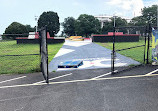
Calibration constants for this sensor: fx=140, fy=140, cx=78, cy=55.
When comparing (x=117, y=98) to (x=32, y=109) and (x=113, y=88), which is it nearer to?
→ (x=113, y=88)

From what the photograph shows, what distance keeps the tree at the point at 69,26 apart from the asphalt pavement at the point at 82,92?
328ft

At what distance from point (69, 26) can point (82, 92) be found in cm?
10385

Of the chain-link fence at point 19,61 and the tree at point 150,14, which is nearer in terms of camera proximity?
the chain-link fence at point 19,61

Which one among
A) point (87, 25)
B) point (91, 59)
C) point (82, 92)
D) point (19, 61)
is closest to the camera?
point (82, 92)

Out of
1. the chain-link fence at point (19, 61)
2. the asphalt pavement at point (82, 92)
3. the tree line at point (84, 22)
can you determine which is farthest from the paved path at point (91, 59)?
the tree line at point (84, 22)

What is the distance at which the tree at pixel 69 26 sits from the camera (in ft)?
345

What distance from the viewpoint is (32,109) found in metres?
3.89

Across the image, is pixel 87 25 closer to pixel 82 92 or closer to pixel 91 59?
pixel 91 59

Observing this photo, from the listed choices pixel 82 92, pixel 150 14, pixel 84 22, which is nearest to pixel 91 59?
pixel 82 92

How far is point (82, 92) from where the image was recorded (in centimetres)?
490

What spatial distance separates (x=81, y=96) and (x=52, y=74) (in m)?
3.12

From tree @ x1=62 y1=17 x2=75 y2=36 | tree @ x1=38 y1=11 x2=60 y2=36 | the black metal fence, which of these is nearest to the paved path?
the black metal fence

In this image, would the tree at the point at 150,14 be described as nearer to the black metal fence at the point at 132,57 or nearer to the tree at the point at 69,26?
the black metal fence at the point at 132,57

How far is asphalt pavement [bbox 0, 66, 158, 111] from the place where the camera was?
13.0ft
